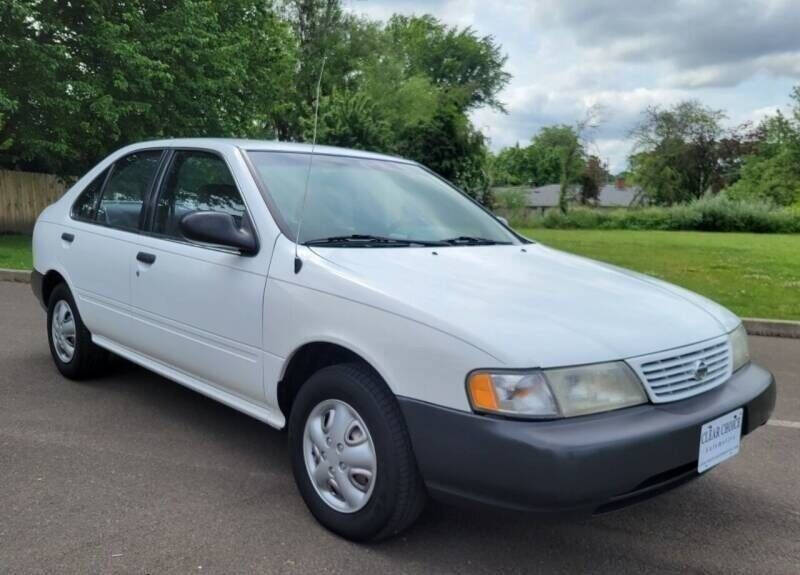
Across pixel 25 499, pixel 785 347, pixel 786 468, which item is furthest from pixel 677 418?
pixel 785 347

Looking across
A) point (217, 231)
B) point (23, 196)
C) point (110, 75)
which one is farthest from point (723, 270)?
Answer: point (23, 196)

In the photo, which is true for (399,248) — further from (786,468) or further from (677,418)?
(786,468)

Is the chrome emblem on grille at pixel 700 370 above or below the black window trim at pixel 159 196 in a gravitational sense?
below

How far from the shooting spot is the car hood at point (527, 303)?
2344mm

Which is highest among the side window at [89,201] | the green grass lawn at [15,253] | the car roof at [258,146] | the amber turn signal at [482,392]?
the car roof at [258,146]

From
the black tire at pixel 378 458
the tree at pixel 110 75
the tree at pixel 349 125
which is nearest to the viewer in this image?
the black tire at pixel 378 458

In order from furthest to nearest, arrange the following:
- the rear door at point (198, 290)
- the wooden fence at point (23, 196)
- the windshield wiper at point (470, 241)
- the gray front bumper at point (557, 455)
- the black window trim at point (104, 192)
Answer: the wooden fence at point (23, 196) → the black window trim at point (104, 192) → the windshield wiper at point (470, 241) → the rear door at point (198, 290) → the gray front bumper at point (557, 455)

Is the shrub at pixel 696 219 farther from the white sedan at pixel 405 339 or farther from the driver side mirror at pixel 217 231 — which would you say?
the driver side mirror at pixel 217 231

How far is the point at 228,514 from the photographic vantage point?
2.95 metres

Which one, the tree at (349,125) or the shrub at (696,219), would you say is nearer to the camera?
the tree at (349,125)

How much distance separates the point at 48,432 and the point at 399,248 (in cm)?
229

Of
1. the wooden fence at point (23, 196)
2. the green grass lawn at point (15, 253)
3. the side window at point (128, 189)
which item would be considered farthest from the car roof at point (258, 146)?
the wooden fence at point (23, 196)

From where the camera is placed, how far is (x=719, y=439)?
2.56 metres

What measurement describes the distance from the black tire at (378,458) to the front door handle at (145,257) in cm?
146
